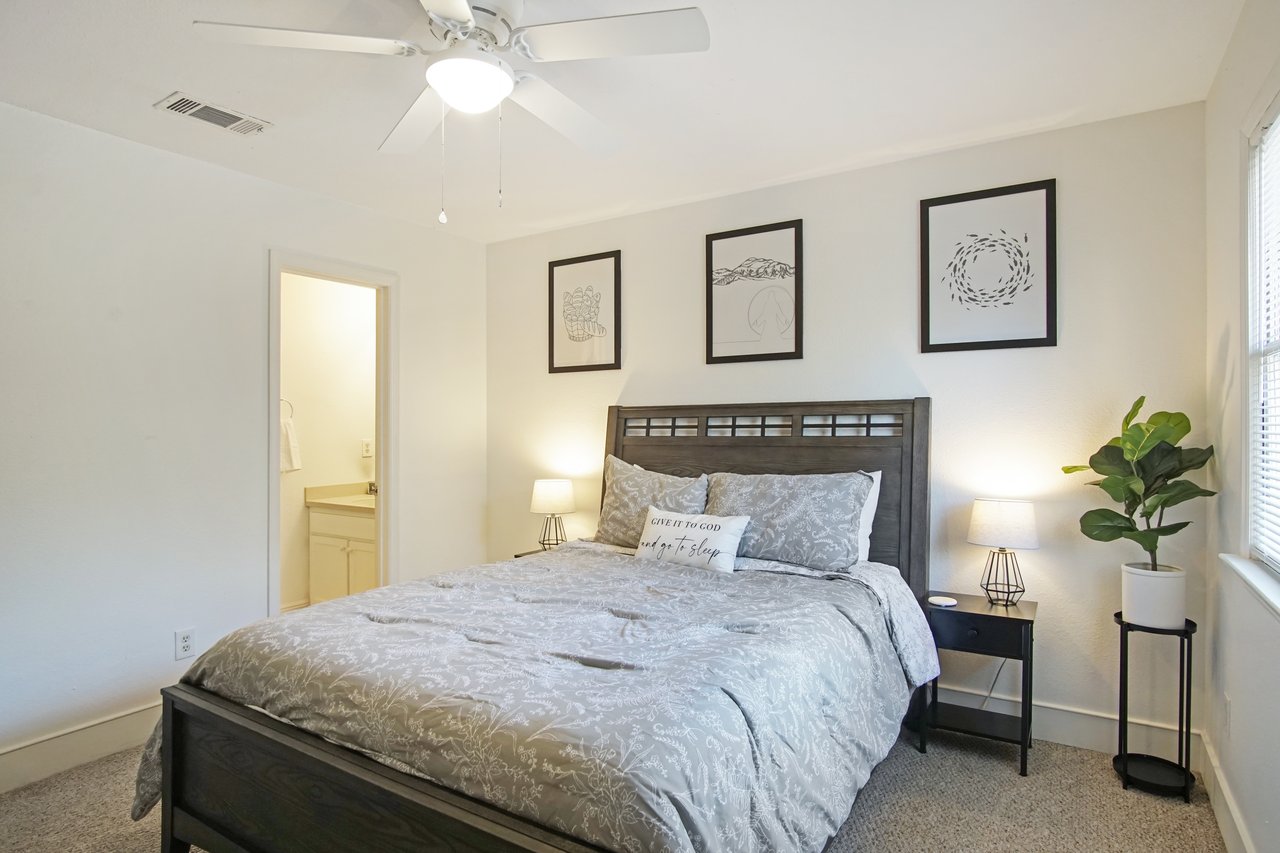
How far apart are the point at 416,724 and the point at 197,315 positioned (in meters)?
2.57

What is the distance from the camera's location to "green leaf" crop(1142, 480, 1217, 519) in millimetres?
2379

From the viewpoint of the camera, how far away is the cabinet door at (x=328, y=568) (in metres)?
4.69

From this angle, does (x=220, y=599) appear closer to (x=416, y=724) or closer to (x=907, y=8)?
(x=416, y=724)

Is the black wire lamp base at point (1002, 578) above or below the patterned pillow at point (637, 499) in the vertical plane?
below

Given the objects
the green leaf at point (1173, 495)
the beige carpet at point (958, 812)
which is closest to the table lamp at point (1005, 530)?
the green leaf at point (1173, 495)

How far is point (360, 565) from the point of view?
180 inches

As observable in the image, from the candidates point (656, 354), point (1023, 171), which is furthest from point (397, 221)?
point (1023, 171)

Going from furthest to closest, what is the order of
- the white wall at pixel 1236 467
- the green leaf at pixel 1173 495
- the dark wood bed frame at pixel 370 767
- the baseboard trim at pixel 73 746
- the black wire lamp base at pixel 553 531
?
1. the black wire lamp base at pixel 553 531
2. the baseboard trim at pixel 73 746
3. the green leaf at pixel 1173 495
4. the white wall at pixel 1236 467
5. the dark wood bed frame at pixel 370 767

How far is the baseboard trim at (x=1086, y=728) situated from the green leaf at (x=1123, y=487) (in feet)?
3.16

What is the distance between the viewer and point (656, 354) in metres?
4.02

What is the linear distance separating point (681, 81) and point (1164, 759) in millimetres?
3158

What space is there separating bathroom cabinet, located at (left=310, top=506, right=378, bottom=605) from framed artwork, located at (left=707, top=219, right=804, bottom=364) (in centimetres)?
255

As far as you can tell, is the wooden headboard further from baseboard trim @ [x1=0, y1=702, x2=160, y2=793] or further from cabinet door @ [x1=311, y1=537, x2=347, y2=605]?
baseboard trim @ [x1=0, y1=702, x2=160, y2=793]

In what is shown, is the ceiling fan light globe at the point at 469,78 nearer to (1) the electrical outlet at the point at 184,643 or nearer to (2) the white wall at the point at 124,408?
(2) the white wall at the point at 124,408
